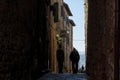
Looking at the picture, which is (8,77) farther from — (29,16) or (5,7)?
(29,16)

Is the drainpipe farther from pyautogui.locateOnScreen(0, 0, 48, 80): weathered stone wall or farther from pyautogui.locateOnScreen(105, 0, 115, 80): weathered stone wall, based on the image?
pyautogui.locateOnScreen(0, 0, 48, 80): weathered stone wall

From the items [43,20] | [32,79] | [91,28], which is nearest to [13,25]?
[91,28]

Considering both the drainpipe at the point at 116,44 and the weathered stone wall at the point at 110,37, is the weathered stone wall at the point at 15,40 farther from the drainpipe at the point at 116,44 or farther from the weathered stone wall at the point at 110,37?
the drainpipe at the point at 116,44

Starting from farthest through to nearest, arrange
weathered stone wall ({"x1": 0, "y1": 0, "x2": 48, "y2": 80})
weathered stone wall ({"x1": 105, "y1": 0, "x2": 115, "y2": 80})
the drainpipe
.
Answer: weathered stone wall ({"x1": 0, "y1": 0, "x2": 48, "y2": 80}) < weathered stone wall ({"x1": 105, "y1": 0, "x2": 115, "y2": 80}) < the drainpipe

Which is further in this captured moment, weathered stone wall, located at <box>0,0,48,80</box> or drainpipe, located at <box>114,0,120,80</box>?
weathered stone wall, located at <box>0,0,48,80</box>

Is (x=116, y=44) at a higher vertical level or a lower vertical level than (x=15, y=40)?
lower

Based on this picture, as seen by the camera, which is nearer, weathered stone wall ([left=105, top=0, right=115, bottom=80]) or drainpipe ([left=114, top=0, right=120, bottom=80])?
drainpipe ([left=114, top=0, right=120, bottom=80])

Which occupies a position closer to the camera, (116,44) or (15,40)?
(116,44)

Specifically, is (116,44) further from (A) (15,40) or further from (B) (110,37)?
(A) (15,40)

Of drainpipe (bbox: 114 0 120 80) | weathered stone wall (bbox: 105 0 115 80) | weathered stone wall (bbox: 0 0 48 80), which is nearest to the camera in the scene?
drainpipe (bbox: 114 0 120 80)

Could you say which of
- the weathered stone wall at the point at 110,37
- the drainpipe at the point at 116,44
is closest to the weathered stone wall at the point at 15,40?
the weathered stone wall at the point at 110,37

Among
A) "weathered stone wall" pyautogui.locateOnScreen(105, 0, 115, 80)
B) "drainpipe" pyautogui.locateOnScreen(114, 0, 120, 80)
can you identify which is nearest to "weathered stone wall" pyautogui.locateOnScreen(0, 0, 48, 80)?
"weathered stone wall" pyautogui.locateOnScreen(105, 0, 115, 80)

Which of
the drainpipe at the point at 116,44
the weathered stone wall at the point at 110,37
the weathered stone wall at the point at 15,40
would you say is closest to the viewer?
the drainpipe at the point at 116,44

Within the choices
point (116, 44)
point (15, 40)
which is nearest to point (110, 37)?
point (116, 44)
